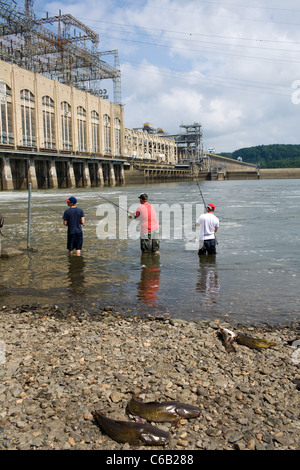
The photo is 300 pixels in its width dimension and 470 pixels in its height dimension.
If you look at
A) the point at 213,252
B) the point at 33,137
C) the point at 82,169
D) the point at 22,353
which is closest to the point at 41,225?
the point at 213,252

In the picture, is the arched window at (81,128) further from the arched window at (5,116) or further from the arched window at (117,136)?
the arched window at (5,116)

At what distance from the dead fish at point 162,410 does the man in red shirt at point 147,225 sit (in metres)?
7.47

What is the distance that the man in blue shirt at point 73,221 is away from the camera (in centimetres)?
1127

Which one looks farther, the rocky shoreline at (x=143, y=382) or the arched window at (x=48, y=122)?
the arched window at (x=48, y=122)

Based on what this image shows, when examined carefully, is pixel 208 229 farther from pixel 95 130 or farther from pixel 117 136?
pixel 117 136

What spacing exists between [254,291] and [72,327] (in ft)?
13.4

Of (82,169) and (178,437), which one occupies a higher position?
(82,169)

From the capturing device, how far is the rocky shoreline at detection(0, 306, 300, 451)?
12.4 ft

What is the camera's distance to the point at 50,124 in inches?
2707

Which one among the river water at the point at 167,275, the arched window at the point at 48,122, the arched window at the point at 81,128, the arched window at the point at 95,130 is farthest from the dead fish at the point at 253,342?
Answer: the arched window at the point at 95,130

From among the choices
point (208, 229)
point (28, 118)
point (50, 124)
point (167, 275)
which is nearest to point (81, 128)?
point (50, 124)

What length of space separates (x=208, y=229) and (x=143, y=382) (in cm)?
716
